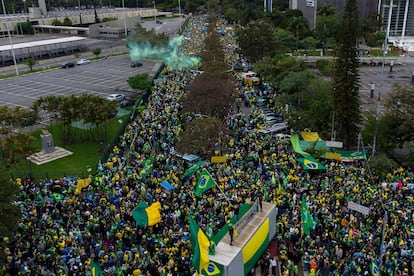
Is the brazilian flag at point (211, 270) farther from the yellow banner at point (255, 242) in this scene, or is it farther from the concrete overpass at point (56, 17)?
the concrete overpass at point (56, 17)

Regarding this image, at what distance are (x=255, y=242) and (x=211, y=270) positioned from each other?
7.72ft

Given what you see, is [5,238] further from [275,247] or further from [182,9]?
[182,9]

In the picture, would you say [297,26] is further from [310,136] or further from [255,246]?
[255,246]

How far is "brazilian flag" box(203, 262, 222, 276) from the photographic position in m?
13.7

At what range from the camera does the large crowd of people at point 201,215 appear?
1603cm

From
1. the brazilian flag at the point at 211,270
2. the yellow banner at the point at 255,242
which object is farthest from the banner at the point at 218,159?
the brazilian flag at the point at 211,270

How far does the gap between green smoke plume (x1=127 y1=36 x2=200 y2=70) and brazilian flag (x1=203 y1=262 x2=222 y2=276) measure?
41.0m

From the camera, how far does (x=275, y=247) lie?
17219 mm

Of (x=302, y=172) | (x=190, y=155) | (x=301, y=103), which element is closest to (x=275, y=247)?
(x=302, y=172)

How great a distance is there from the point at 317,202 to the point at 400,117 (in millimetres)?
10651

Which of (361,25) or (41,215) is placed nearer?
(41,215)

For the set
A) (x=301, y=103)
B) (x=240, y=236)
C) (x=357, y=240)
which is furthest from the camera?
(x=301, y=103)

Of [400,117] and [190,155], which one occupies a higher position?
[400,117]

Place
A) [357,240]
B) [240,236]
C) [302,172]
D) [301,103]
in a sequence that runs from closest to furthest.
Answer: [240,236] → [357,240] → [302,172] → [301,103]
